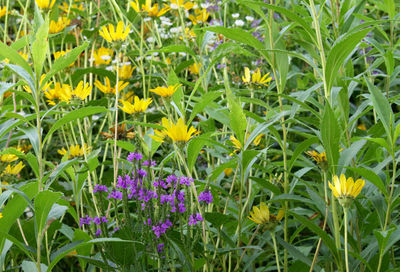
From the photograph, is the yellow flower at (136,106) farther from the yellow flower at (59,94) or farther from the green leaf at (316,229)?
the green leaf at (316,229)

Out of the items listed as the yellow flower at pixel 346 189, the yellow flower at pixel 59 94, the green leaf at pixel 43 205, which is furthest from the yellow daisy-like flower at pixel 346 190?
the yellow flower at pixel 59 94

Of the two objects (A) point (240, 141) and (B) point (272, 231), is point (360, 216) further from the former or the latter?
(A) point (240, 141)

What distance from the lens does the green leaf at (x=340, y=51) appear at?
3.04 feet

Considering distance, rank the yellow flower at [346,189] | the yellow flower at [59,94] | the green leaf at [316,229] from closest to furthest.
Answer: the yellow flower at [346,189]
the green leaf at [316,229]
the yellow flower at [59,94]

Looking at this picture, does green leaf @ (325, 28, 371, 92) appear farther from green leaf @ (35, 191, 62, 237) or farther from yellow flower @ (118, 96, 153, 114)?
green leaf @ (35, 191, 62, 237)

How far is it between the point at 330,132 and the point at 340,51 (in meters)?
0.14

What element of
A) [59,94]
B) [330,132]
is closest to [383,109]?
[330,132]

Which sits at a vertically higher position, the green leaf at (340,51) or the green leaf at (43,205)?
the green leaf at (340,51)

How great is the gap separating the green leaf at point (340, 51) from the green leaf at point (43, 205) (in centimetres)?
50

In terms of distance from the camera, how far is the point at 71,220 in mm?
1791

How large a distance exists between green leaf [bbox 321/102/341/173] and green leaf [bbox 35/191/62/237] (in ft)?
1.46

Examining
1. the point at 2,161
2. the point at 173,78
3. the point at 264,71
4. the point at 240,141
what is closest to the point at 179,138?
the point at 240,141

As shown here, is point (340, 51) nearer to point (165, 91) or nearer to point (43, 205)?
point (165, 91)

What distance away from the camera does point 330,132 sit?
0.94 meters
